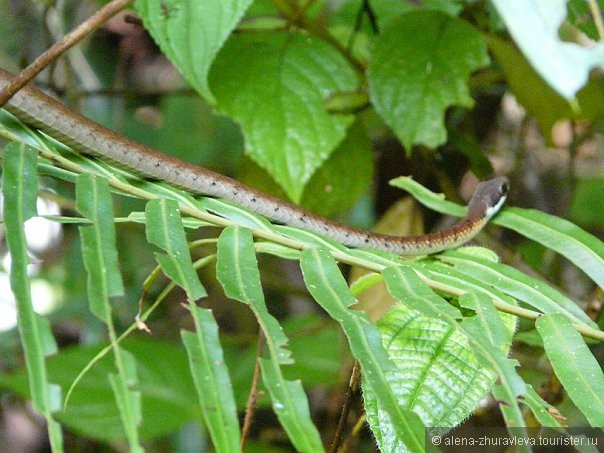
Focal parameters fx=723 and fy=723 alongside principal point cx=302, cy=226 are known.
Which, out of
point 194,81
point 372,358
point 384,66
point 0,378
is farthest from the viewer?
point 0,378

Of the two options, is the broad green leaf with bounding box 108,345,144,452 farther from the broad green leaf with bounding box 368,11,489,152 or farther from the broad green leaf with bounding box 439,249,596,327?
the broad green leaf with bounding box 368,11,489,152

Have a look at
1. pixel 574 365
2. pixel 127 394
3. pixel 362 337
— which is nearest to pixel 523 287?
pixel 574 365

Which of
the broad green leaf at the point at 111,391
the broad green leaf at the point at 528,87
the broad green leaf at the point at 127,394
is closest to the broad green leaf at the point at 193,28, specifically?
the broad green leaf at the point at 127,394

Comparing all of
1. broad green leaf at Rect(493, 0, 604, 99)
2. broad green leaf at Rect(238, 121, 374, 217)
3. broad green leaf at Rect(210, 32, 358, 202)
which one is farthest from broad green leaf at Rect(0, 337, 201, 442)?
broad green leaf at Rect(493, 0, 604, 99)

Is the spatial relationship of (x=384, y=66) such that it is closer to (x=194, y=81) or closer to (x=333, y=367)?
(x=194, y=81)

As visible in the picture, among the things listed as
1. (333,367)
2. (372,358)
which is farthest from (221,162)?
(372,358)

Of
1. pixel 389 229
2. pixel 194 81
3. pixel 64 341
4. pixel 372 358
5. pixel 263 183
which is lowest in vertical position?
pixel 64 341
